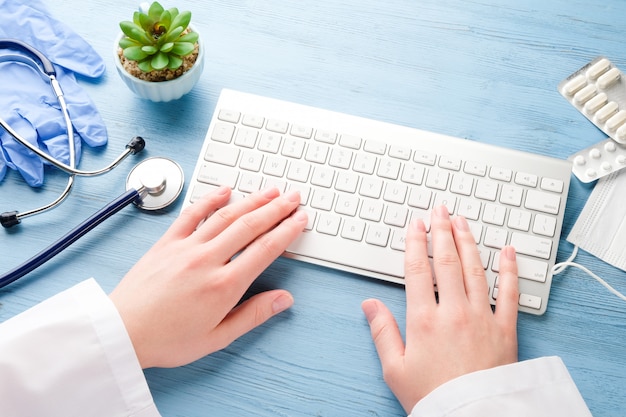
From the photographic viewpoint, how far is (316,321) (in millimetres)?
726

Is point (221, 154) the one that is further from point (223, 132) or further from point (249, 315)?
point (249, 315)

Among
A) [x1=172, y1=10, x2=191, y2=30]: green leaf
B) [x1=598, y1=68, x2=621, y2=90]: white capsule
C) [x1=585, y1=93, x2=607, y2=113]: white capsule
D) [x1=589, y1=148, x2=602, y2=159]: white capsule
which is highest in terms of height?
[x1=598, y1=68, x2=621, y2=90]: white capsule

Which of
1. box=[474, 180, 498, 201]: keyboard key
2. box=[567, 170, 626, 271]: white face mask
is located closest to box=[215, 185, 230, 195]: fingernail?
box=[474, 180, 498, 201]: keyboard key

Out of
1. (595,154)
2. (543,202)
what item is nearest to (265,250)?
(543,202)

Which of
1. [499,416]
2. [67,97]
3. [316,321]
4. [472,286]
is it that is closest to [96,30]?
[67,97]

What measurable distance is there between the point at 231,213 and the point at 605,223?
1.56ft

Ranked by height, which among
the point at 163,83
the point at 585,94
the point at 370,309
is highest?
the point at 585,94

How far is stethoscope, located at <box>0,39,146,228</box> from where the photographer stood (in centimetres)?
74

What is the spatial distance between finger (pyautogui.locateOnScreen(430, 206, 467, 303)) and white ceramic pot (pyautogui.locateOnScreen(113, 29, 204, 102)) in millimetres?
361

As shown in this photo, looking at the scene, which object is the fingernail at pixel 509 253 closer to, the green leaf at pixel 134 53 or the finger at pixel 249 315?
the finger at pixel 249 315

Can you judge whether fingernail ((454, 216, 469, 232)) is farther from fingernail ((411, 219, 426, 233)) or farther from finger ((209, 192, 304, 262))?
finger ((209, 192, 304, 262))

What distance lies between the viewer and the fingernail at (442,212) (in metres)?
0.74

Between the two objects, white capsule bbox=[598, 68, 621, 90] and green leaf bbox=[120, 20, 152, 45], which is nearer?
green leaf bbox=[120, 20, 152, 45]

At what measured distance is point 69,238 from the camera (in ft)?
2.36
